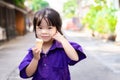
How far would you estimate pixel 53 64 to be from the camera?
10.2 ft

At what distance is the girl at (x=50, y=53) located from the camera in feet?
9.88

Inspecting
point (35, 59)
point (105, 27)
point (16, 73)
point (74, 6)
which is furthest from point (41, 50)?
point (74, 6)

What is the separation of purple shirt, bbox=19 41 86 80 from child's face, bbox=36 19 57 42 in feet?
0.49

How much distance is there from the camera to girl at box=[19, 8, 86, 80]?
9.88ft

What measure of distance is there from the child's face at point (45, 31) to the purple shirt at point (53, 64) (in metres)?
0.15

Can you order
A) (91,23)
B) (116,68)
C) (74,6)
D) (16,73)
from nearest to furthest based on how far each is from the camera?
1. (16,73)
2. (116,68)
3. (91,23)
4. (74,6)

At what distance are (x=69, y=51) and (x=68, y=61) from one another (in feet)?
0.46

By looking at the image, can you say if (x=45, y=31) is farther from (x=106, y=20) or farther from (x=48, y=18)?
(x=106, y=20)

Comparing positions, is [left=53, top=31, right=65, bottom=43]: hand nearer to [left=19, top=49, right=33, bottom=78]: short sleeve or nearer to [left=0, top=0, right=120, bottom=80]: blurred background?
[left=19, top=49, right=33, bottom=78]: short sleeve

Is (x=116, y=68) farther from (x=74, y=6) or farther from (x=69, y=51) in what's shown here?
(x=74, y=6)

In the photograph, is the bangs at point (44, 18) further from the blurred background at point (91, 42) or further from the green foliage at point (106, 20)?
the green foliage at point (106, 20)

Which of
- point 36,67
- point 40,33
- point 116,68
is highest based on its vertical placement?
point 40,33

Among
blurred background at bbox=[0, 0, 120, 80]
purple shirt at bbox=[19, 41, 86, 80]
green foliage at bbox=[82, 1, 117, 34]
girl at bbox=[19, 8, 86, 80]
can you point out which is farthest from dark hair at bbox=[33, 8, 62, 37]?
green foliage at bbox=[82, 1, 117, 34]

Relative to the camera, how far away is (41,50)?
307cm
